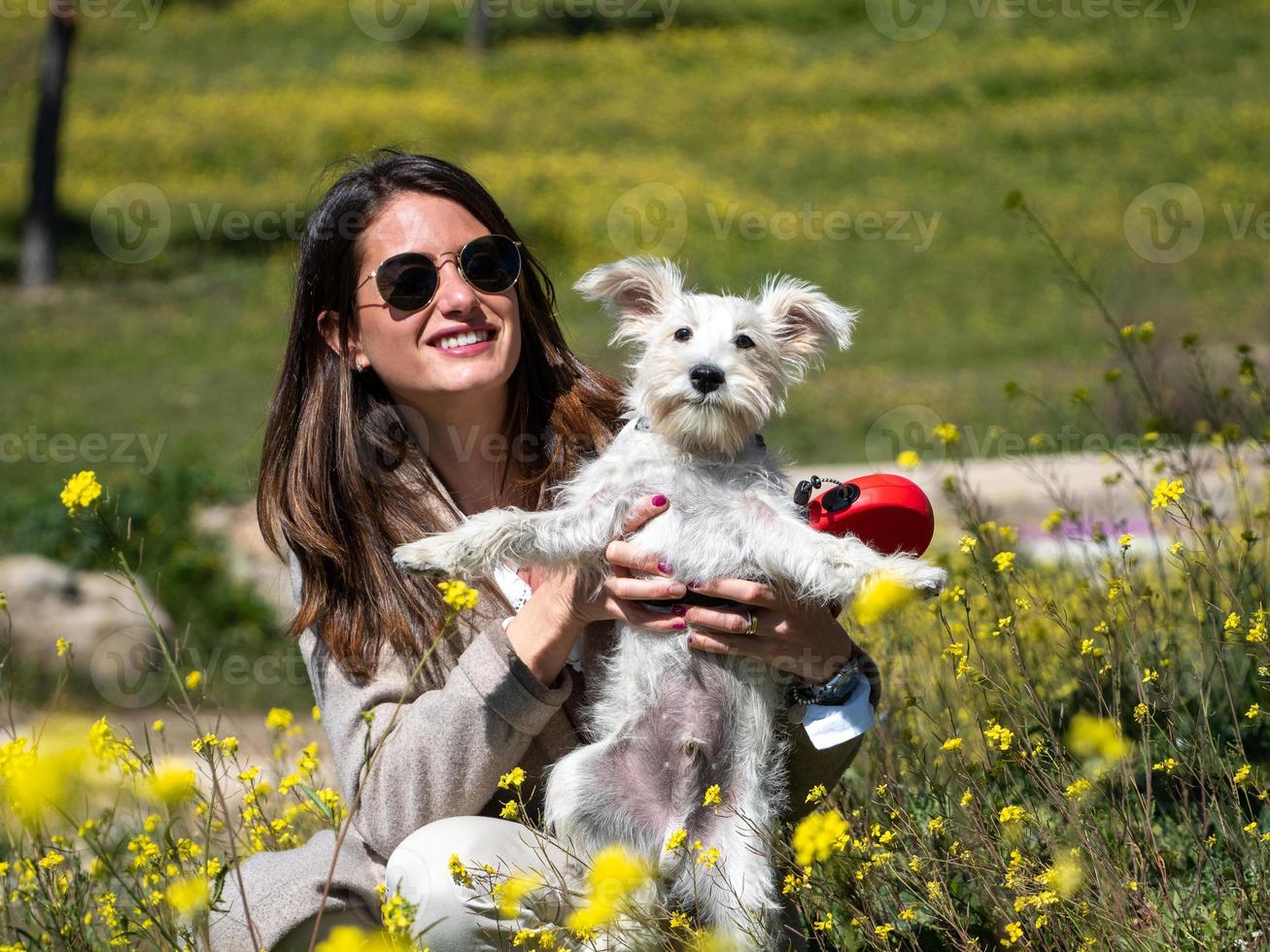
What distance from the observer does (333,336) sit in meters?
3.78

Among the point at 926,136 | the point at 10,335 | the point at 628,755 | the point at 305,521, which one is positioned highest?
the point at 305,521

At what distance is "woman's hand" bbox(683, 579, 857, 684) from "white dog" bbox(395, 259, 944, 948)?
54mm

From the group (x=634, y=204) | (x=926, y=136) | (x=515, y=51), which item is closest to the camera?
(x=634, y=204)

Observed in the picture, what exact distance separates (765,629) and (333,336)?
1593mm

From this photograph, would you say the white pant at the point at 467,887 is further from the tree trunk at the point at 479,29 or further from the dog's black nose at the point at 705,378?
the tree trunk at the point at 479,29

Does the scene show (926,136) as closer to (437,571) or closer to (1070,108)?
(1070,108)

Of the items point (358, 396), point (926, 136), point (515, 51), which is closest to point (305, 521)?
point (358, 396)

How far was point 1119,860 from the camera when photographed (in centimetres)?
287

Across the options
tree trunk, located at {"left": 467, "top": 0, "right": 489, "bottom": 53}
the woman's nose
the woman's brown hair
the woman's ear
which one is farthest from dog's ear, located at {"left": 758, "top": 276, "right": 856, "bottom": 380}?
tree trunk, located at {"left": 467, "top": 0, "right": 489, "bottom": 53}

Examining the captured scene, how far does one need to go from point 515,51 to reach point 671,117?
682cm

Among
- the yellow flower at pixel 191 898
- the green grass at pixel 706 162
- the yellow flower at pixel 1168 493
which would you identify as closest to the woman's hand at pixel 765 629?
the yellow flower at pixel 1168 493

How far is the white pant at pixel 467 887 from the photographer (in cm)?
295

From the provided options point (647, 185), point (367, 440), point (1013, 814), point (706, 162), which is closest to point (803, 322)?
point (367, 440)

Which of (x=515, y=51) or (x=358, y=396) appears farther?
(x=515, y=51)
